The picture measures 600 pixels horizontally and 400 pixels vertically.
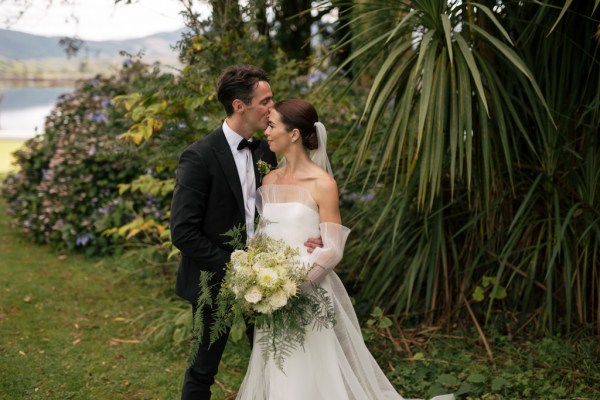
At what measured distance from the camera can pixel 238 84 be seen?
10.2ft

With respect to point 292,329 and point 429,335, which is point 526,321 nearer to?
point 429,335

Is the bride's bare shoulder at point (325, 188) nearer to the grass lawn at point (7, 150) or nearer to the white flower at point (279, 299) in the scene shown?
the white flower at point (279, 299)

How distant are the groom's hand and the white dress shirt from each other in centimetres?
33

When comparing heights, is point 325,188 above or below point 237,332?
above

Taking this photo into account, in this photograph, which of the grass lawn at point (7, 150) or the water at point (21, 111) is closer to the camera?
the grass lawn at point (7, 150)

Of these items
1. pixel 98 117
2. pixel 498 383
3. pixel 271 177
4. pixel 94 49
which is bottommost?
pixel 498 383

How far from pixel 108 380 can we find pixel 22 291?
2.01 metres

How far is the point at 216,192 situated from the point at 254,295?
1.89 ft

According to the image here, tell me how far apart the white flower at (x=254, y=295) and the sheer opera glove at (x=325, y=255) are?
0.29 meters

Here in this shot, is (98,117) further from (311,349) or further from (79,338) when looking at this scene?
(311,349)

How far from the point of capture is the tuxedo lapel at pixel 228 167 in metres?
3.01

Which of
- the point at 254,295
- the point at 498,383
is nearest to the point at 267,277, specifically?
the point at 254,295

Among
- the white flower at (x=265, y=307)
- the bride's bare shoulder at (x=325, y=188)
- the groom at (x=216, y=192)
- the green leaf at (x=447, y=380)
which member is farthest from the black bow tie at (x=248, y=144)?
the green leaf at (x=447, y=380)

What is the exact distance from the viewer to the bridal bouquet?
2629 millimetres
